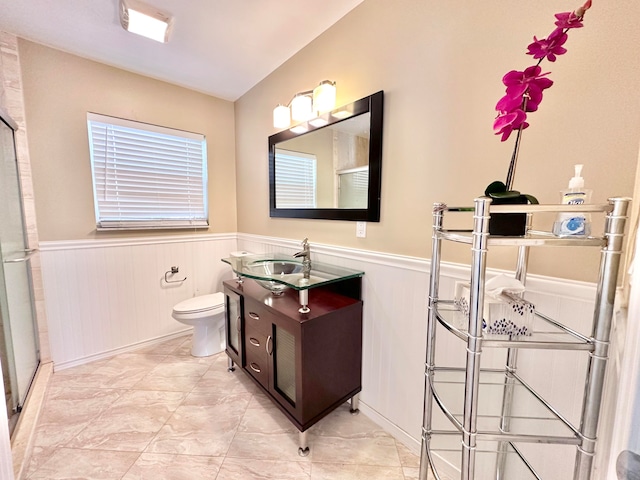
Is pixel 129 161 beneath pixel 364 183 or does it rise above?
above

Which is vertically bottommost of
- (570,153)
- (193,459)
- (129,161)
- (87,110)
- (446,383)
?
(193,459)

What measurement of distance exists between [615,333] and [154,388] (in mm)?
2478

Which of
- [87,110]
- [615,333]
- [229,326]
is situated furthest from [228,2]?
[615,333]

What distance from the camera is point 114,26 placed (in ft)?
5.61

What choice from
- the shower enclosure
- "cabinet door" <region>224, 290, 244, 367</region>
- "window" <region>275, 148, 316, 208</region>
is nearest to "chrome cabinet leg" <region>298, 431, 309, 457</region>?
"cabinet door" <region>224, 290, 244, 367</region>

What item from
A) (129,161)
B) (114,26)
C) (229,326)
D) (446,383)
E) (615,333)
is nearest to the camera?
(615,333)

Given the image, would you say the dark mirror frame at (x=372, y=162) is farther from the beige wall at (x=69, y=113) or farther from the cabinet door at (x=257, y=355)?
the beige wall at (x=69, y=113)

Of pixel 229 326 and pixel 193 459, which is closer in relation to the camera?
pixel 193 459

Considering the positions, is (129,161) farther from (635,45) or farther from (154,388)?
(635,45)

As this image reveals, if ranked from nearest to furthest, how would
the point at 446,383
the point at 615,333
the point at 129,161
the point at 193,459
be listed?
1. the point at 615,333
2. the point at 446,383
3. the point at 193,459
4. the point at 129,161

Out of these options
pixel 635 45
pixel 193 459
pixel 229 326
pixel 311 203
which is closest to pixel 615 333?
pixel 635 45

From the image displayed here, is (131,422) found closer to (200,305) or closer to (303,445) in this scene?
(200,305)

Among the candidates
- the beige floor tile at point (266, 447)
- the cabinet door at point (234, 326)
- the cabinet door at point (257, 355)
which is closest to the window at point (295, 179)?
the cabinet door at point (234, 326)

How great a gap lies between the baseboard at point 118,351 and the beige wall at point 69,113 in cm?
101
